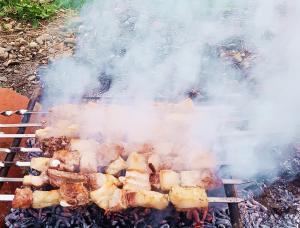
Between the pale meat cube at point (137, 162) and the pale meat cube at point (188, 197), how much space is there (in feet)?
1.39

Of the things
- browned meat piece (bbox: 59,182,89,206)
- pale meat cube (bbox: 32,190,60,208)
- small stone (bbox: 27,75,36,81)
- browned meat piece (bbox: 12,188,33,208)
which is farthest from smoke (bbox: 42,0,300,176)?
browned meat piece (bbox: 12,188,33,208)

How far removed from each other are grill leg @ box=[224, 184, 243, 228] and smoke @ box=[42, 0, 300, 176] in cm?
50

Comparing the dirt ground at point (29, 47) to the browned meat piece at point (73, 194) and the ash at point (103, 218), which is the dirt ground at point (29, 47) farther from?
the browned meat piece at point (73, 194)

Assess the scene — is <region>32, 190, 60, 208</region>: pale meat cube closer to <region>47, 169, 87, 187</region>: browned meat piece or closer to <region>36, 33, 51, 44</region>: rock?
<region>47, 169, 87, 187</region>: browned meat piece

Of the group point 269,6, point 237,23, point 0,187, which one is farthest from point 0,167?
point 269,6

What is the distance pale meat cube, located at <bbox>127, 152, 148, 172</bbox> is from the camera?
365 centimetres

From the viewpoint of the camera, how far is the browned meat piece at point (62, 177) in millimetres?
3557

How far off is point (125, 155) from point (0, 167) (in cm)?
127

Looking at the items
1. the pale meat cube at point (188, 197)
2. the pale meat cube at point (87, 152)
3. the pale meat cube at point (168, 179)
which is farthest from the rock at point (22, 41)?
the pale meat cube at point (188, 197)

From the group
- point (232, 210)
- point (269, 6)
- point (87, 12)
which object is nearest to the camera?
point (232, 210)

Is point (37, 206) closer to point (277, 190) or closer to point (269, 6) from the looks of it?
point (277, 190)

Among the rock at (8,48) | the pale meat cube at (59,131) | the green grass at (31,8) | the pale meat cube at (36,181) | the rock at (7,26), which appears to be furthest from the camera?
the green grass at (31,8)

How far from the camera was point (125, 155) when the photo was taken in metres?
3.90

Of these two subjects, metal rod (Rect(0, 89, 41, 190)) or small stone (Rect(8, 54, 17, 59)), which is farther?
small stone (Rect(8, 54, 17, 59))
